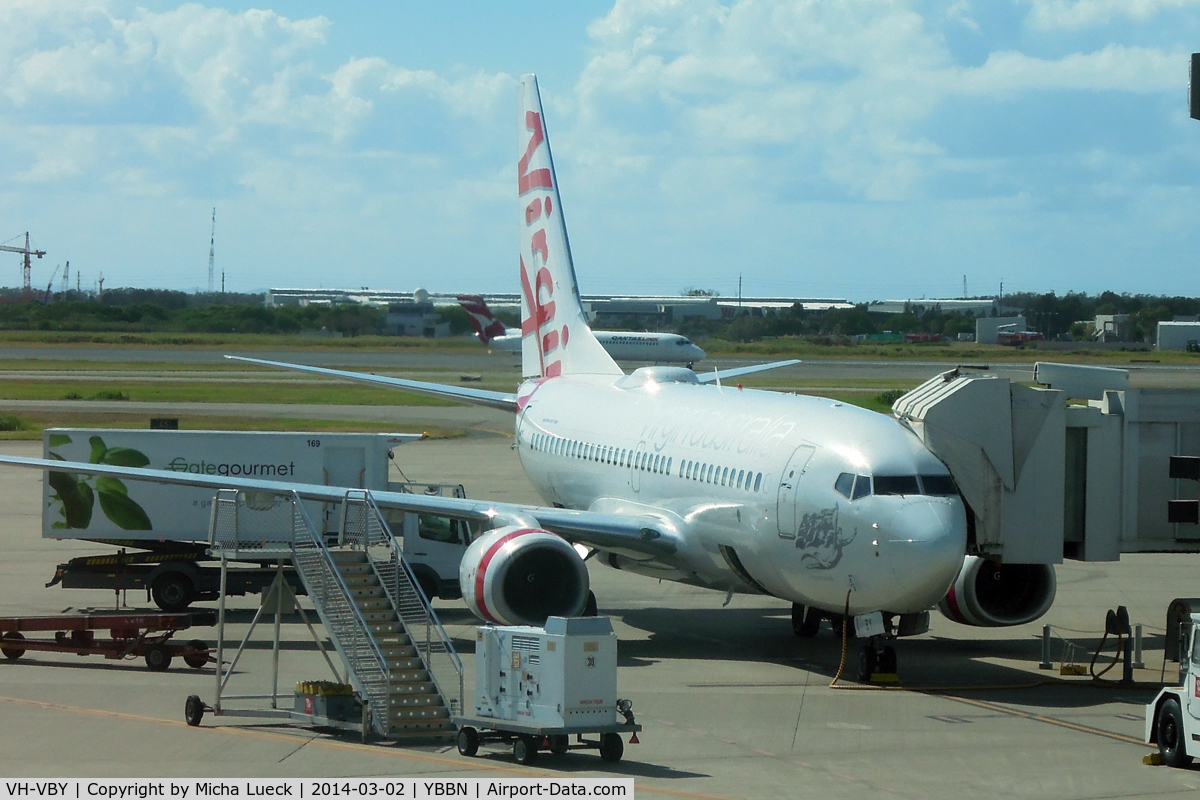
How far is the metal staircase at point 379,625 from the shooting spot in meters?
17.5

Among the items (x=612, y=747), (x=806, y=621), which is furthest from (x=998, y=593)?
(x=612, y=747)

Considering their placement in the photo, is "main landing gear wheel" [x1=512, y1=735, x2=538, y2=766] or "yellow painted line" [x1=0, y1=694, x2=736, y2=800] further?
"main landing gear wheel" [x1=512, y1=735, x2=538, y2=766]

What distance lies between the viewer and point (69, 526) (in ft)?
90.3

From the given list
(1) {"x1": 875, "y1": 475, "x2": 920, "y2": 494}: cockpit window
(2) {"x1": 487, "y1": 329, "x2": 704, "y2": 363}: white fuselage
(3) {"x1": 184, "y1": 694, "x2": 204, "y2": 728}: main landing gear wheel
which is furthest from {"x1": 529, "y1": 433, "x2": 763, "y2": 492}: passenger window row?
(2) {"x1": 487, "y1": 329, "x2": 704, "y2": 363}: white fuselage

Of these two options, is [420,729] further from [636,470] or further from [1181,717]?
[636,470]

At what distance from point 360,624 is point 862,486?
6.80 meters

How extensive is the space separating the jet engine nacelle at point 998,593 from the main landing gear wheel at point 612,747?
8634mm

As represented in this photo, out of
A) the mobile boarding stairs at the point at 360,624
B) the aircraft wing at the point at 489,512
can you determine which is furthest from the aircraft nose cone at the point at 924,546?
the mobile boarding stairs at the point at 360,624

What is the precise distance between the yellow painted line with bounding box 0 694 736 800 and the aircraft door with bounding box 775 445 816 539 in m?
6.45

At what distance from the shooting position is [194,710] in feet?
57.6

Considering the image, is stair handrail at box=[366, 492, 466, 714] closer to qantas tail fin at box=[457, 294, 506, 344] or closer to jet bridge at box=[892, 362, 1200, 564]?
jet bridge at box=[892, 362, 1200, 564]

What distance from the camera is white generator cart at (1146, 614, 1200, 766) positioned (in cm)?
1627

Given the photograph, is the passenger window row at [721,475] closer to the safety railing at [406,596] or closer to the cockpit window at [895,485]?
the cockpit window at [895,485]
